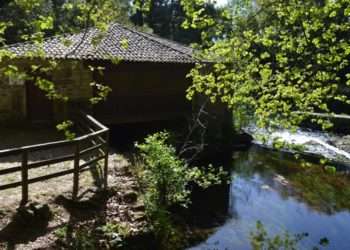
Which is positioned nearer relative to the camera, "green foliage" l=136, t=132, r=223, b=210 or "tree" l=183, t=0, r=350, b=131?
"tree" l=183, t=0, r=350, b=131

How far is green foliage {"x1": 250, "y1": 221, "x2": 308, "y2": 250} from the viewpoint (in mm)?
7977

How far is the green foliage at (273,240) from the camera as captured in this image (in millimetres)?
7977

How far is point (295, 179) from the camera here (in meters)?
12.7

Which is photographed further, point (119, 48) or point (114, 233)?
point (119, 48)

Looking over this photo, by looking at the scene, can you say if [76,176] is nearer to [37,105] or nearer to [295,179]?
[37,105]

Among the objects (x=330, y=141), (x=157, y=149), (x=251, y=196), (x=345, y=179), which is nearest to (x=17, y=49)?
(x=157, y=149)

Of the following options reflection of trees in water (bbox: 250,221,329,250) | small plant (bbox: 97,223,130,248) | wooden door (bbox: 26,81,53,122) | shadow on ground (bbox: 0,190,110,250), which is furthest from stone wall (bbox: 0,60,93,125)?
reflection of trees in water (bbox: 250,221,329,250)

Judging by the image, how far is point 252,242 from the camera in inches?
325

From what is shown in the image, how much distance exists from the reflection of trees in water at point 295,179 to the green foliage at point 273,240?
1601 millimetres

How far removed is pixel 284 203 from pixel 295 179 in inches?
87.7

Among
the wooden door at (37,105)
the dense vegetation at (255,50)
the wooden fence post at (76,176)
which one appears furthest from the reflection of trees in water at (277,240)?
the wooden door at (37,105)

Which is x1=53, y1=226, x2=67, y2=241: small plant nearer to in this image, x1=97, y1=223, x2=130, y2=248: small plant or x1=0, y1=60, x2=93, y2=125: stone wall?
x1=97, y1=223, x2=130, y2=248: small plant

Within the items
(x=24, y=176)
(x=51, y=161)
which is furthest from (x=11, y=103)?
(x=24, y=176)

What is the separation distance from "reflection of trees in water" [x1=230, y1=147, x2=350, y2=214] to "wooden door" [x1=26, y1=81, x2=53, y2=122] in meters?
7.31
